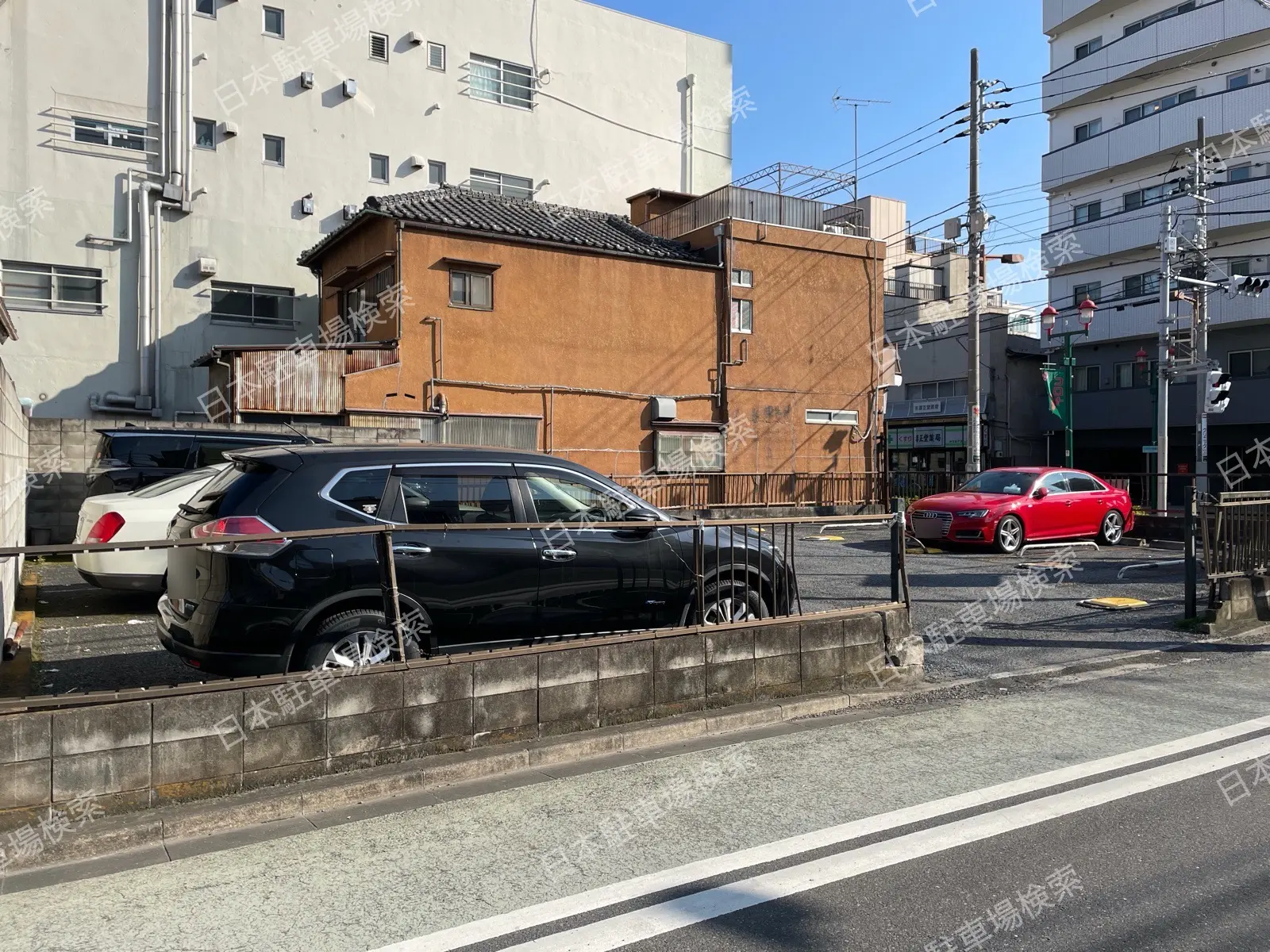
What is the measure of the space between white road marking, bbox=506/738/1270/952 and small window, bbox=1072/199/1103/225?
1572 inches

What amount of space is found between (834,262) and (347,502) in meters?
24.5

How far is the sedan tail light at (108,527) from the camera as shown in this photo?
9195 mm

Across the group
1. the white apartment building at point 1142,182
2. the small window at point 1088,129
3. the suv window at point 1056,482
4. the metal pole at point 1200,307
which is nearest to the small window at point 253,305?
the suv window at point 1056,482

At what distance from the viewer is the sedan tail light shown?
9195mm

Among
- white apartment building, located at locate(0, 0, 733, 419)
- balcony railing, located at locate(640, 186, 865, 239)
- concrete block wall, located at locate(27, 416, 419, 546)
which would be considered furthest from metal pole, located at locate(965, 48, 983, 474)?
concrete block wall, located at locate(27, 416, 419, 546)

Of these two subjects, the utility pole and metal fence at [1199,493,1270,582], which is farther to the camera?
the utility pole

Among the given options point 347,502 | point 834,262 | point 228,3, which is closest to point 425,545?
point 347,502

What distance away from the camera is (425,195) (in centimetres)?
2489

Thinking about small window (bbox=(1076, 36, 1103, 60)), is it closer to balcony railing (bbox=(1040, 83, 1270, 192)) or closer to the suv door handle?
balcony railing (bbox=(1040, 83, 1270, 192))

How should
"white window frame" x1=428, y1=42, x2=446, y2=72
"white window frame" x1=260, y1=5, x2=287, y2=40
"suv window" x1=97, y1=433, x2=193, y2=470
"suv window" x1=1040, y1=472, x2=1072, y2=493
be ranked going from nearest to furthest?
"suv window" x1=97, y1=433, x2=193, y2=470
"suv window" x1=1040, y1=472, x2=1072, y2=493
"white window frame" x1=260, y1=5, x2=287, y2=40
"white window frame" x1=428, y1=42, x2=446, y2=72

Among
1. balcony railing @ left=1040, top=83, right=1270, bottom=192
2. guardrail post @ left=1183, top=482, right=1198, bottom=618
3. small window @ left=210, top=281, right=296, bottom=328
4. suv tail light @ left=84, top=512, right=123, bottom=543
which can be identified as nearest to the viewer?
suv tail light @ left=84, top=512, right=123, bottom=543

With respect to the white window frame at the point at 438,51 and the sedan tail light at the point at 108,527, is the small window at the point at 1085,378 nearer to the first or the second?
the white window frame at the point at 438,51

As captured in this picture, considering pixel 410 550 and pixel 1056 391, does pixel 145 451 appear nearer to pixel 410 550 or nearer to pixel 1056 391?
pixel 410 550

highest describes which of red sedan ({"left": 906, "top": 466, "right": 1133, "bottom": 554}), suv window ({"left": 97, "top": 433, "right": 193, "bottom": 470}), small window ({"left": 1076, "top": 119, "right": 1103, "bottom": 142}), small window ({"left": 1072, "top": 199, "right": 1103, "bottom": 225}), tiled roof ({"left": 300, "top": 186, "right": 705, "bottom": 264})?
small window ({"left": 1076, "top": 119, "right": 1103, "bottom": 142})
